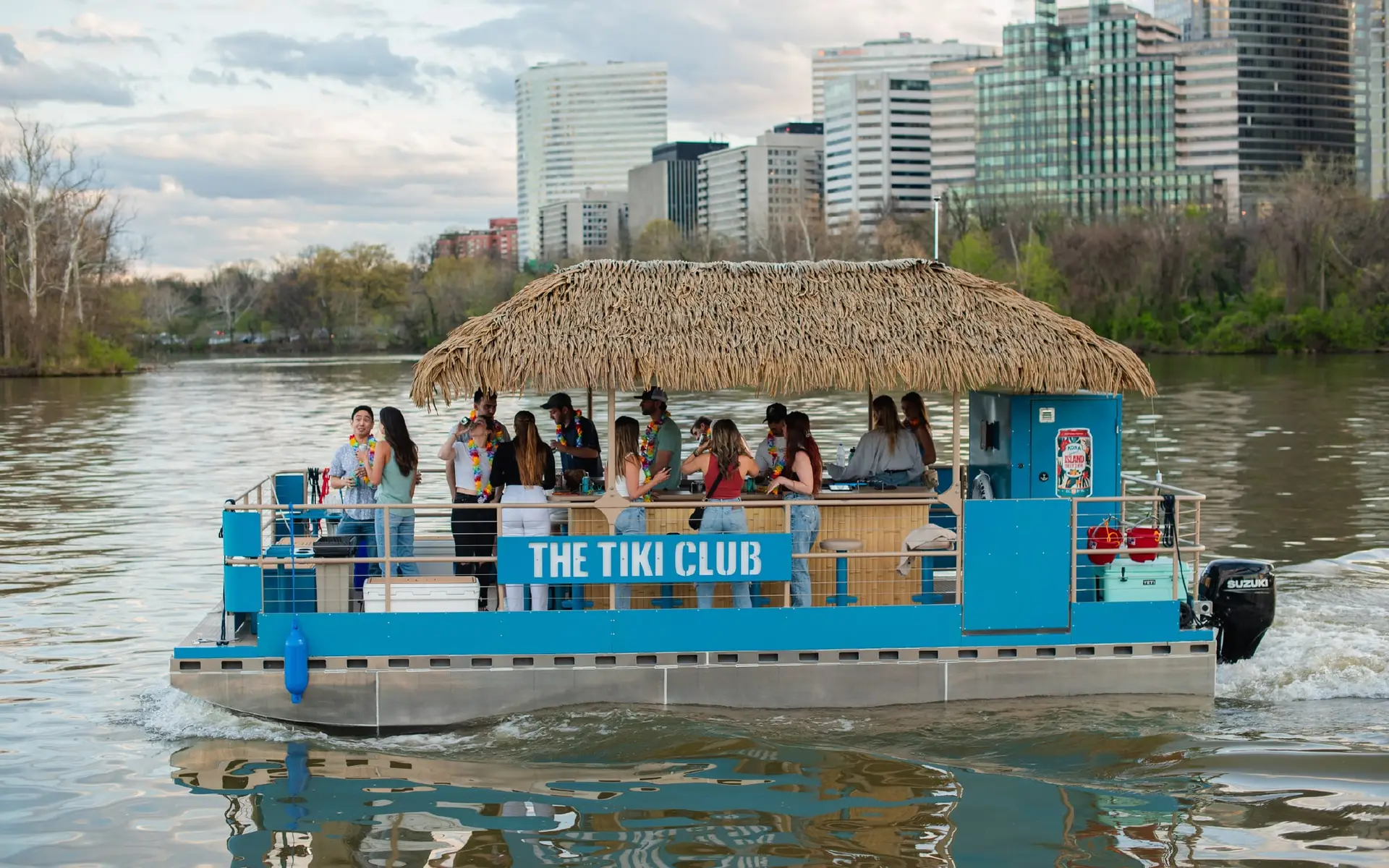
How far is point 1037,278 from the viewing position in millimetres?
88812

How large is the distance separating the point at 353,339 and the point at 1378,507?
126m

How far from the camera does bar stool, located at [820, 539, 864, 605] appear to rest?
11586mm

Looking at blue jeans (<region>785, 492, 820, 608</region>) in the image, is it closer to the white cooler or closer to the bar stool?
the bar stool

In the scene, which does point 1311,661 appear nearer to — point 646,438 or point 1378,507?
point 646,438

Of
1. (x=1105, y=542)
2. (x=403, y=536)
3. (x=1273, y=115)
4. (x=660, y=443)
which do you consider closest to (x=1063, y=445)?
(x=1105, y=542)

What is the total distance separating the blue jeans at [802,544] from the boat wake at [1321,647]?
11.7 ft

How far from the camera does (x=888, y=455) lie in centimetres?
1248

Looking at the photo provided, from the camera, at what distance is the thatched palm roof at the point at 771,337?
11.0 meters

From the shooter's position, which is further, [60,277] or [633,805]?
[60,277]

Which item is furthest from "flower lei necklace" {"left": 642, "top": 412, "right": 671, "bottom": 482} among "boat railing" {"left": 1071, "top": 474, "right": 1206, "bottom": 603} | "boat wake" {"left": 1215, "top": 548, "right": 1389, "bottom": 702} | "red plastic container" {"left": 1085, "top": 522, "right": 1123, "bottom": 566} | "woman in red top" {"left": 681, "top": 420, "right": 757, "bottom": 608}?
"boat wake" {"left": 1215, "top": 548, "right": 1389, "bottom": 702}

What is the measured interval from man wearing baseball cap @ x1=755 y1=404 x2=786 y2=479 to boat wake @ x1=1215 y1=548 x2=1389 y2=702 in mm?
4049

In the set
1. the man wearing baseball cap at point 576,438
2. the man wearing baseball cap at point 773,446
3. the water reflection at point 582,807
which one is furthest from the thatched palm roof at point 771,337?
the water reflection at point 582,807

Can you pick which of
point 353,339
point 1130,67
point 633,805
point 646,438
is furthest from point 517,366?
point 1130,67

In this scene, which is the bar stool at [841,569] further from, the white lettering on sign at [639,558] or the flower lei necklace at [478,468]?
the flower lei necklace at [478,468]
